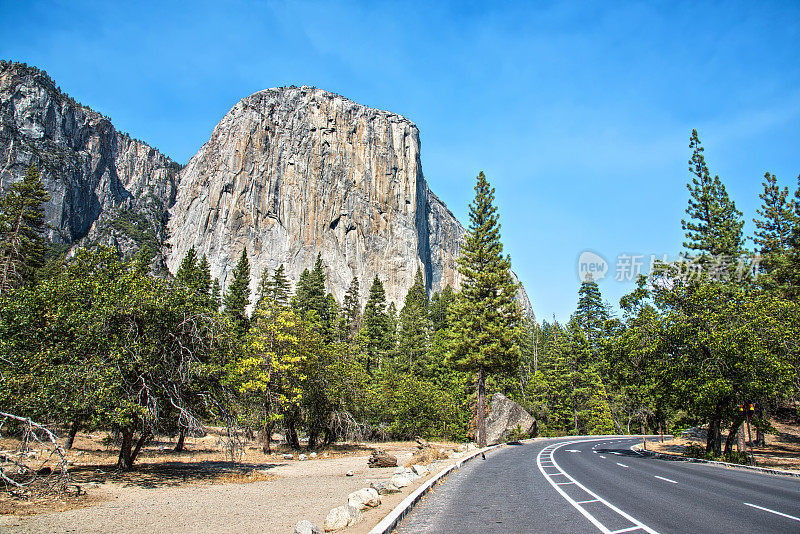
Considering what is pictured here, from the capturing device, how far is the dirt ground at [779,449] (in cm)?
1916

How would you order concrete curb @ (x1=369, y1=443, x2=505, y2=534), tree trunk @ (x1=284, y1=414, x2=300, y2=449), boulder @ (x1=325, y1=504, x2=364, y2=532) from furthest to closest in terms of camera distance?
tree trunk @ (x1=284, y1=414, x2=300, y2=449) → boulder @ (x1=325, y1=504, x2=364, y2=532) → concrete curb @ (x1=369, y1=443, x2=505, y2=534)

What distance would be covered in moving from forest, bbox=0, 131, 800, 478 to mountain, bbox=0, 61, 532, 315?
67.9m

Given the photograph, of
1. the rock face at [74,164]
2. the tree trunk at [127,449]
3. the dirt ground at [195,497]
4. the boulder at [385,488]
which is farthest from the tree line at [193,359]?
the rock face at [74,164]

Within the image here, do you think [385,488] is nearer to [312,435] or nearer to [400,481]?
[400,481]

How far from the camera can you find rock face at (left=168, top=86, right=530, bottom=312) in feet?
362

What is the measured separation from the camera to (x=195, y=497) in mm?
11336

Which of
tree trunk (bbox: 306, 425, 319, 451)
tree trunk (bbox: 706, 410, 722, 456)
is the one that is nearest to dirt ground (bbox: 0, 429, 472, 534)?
tree trunk (bbox: 306, 425, 319, 451)

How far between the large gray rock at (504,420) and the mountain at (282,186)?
74.4 meters

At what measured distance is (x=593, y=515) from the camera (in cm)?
786

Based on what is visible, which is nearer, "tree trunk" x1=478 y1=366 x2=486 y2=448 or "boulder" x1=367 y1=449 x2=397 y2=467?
"boulder" x1=367 y1=449 x2=397 y2=467

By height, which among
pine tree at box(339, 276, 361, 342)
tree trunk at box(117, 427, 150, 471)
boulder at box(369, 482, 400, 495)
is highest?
pine tree at box(339, 276, 361, 342)

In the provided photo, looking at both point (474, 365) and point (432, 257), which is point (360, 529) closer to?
point (474, 365)

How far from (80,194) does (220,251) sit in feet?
205

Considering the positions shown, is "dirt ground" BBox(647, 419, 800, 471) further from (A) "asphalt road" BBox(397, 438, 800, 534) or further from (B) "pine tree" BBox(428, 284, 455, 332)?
(B) "pine tree" BBox(428, 284, 455, 332)
